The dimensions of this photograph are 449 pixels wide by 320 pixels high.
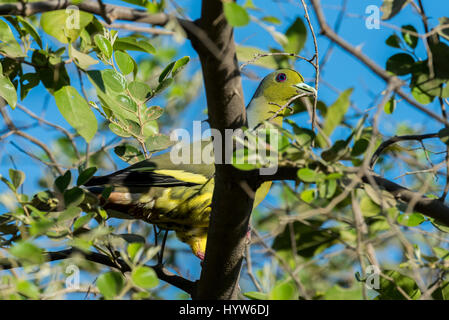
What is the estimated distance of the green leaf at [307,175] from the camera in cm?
161

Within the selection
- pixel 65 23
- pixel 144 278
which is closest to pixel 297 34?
pixel 65 23

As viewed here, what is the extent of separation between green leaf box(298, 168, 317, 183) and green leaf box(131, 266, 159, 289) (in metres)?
0.56

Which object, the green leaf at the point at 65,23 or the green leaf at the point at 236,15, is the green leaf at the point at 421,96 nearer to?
the green leaf at the point at 236,15

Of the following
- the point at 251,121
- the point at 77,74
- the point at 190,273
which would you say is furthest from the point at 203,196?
the point at 77,74

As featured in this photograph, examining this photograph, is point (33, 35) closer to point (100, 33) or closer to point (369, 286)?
point (100, 33)

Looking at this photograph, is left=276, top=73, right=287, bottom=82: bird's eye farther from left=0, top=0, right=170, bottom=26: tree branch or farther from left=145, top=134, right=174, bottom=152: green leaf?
left=0, top=0, right=170, bottom=26: tree branch

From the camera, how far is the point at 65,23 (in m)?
2.02

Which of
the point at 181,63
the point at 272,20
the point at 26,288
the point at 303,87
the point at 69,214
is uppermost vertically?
the point at 303,87

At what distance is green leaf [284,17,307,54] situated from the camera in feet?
7.25

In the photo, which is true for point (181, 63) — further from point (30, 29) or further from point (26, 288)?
point (26, 288)

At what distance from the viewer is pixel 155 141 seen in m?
2.62

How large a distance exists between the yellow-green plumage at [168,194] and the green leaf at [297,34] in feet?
3.23

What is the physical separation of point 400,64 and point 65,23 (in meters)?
1.37

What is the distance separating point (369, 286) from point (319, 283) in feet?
5.03
